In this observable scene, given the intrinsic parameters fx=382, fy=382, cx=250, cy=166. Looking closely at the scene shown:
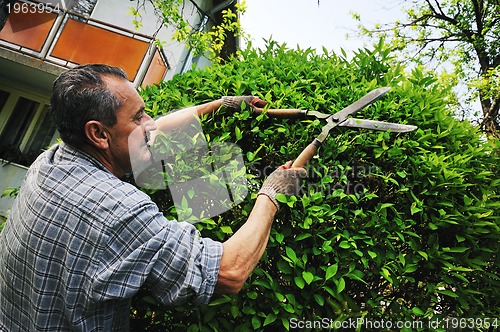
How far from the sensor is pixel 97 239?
56.2 inches

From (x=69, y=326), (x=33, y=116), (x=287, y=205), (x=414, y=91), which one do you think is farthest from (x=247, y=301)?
(x=33, y=116)

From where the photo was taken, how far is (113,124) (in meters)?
1.68

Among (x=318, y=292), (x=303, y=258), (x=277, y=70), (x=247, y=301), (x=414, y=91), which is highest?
(x=414, y=91)

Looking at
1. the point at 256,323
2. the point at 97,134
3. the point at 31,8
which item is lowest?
the point at 256,323

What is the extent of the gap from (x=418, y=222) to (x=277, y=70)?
3.98ft

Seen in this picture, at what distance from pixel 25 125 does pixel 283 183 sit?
10672 millimetres

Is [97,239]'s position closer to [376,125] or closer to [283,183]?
[283,183]

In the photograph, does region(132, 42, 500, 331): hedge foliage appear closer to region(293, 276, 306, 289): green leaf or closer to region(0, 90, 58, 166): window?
region(293, 276, 306, 289): green leaf

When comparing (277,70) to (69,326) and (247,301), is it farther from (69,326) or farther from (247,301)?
(69,326)

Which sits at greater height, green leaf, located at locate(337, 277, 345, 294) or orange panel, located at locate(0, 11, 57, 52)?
orange panel, located at locate(0, 11, 57, 52)

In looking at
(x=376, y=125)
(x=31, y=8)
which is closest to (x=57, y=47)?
(x=31, y=8)

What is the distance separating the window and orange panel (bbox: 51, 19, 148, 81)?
7.65 ft

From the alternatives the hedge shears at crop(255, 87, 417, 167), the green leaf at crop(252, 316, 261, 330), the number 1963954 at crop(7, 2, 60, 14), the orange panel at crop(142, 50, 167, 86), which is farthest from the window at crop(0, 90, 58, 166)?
the green leaf at crop(252, 316, 261, 330)

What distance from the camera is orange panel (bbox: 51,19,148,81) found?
8.52 metres
